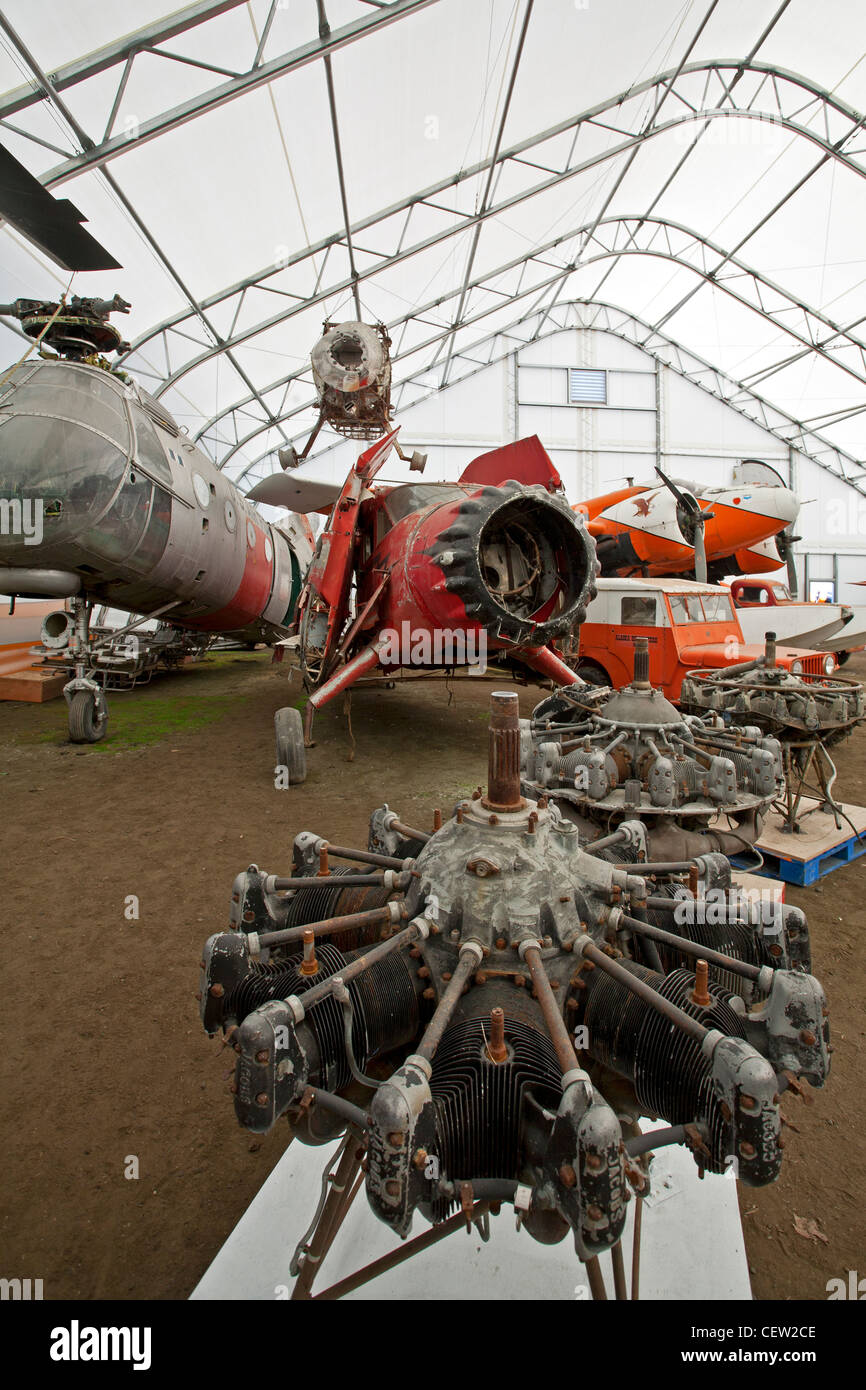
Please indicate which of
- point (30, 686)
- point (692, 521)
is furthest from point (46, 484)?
point (692, 521)

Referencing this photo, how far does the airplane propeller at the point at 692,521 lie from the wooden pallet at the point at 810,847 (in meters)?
5.45

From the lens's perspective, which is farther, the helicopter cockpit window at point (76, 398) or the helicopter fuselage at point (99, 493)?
the helicopter cockpit window at point (76, 398)

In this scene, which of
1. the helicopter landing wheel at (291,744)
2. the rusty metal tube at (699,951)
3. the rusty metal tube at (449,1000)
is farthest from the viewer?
the helicopter landing wheel at (291,744)

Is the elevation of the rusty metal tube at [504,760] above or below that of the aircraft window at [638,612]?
below

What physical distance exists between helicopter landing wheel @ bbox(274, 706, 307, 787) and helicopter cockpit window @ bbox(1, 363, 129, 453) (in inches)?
119

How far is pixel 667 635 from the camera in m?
7.66

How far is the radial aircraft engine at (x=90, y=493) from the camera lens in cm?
596

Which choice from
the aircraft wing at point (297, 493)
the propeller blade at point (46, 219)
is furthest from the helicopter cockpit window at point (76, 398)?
the aircraft wing at point (297, 493)

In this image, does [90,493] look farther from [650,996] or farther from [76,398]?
[650,996]

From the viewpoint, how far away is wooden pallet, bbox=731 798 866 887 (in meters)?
4.39

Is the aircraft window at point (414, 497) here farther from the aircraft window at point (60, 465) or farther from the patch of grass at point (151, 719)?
the patch of grass at point (151, 719)

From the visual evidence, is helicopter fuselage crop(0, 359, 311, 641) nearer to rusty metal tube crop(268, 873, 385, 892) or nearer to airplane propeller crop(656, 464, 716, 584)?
rusty metal tube crop(268, 873, 385, 892)

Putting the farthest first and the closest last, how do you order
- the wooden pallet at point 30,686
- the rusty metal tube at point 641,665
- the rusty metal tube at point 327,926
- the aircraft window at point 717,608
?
1. the wooden pallet at point 30,686
2. the aircraft window at point 717,608
3. the rusty metal tube at point 641,665
4. the rusty metal tube at point 327,926

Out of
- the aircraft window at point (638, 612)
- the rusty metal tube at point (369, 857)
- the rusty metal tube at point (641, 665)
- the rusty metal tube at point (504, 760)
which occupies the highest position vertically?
the aircraft window at point (638, 612)
